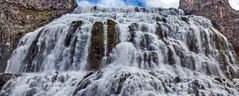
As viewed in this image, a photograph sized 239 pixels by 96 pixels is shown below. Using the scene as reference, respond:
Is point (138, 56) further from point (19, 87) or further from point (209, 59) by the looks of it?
point (19, 87)

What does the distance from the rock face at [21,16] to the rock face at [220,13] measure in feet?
51.5

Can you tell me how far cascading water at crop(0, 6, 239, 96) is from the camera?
103 ft

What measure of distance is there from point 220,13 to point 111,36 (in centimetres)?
2018

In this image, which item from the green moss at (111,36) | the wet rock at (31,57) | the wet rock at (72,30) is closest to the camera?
the green moss at (111,36)

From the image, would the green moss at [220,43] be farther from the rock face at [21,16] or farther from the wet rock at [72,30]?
Result: the rock face at [21,16]

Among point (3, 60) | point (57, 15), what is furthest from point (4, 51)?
point (57, 15)

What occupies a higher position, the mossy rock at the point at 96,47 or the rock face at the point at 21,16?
Answer: the rock face at the point at 21,16

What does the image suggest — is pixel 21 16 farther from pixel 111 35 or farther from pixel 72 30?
pixel 111 35

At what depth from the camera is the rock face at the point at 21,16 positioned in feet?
147

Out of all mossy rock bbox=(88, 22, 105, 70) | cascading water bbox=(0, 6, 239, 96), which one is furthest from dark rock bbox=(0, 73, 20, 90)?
mossy rock bbox=(88, 22, 105, 70)

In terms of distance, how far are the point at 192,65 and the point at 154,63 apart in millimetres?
3800

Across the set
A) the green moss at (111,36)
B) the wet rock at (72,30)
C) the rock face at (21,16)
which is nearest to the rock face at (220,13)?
the green moss at (111,36)

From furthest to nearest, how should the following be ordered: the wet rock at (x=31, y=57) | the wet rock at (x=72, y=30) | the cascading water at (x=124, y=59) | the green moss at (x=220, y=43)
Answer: the green moss at (x=220, y=43) → the wet rock at (x=72, y=30) → the wet rock at (x=31, y=57) → the cascading water at (x=124, y=59)

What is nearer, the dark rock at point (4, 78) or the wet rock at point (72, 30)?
the dark rock at point (4, 78)
